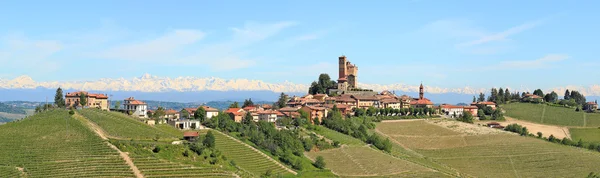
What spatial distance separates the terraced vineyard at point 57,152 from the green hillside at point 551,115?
92.1m

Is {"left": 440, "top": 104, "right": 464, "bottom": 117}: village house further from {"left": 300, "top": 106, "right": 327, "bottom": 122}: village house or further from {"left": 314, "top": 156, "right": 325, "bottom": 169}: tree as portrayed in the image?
{"left": 314, "top": 156, "right": 325, "bottom": 169}: tree

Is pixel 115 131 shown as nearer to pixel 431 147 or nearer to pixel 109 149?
pixel 109 149

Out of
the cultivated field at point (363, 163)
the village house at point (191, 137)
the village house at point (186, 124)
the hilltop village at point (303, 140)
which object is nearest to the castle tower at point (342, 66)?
the hilltop village at point (303, 140)

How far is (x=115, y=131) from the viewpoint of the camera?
59.4 meters

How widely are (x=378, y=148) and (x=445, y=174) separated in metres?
15.5

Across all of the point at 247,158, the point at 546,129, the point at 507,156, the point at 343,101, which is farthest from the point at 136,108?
the point at 546,129

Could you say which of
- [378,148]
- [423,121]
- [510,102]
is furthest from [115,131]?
[510,102]

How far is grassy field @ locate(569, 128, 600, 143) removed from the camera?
97119 mm

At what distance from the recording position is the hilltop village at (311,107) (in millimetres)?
81312

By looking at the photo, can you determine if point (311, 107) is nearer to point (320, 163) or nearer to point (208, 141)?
point (320, 163)

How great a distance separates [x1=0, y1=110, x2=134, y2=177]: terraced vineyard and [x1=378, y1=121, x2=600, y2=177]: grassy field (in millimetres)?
44206

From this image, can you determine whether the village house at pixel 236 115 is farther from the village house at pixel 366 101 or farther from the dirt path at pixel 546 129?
the dirt path at pixel 546 129


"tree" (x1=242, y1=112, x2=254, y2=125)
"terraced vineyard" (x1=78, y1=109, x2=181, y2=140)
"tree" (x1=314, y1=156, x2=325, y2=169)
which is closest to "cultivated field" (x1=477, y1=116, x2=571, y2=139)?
"tree" (x1=242, y1=112, x2=254, y2=125)

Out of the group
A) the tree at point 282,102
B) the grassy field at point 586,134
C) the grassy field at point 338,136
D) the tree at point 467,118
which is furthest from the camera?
the tree at point 282,102
